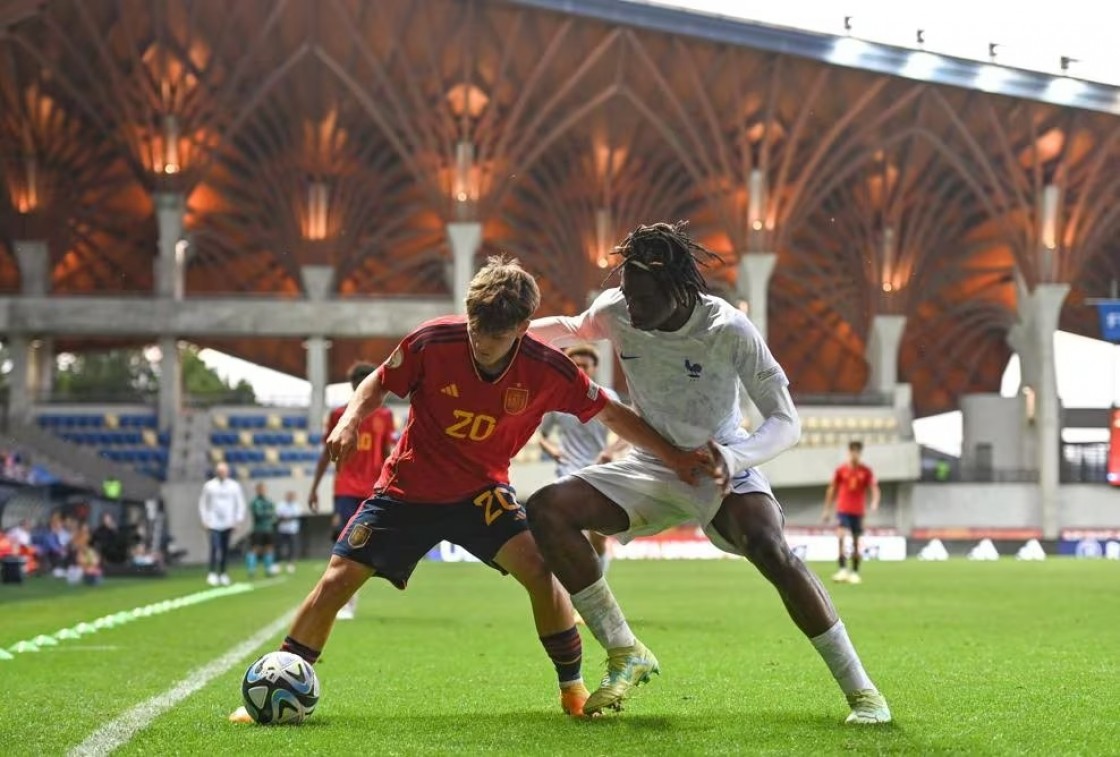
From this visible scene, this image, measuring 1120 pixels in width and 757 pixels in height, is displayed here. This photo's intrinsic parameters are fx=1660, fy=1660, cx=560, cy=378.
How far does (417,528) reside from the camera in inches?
280

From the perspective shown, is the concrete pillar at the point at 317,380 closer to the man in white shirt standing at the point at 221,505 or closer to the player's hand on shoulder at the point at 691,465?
the man in white shirt standing at the point at 221,505

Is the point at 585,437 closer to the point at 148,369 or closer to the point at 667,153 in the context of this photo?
the point at 667,153

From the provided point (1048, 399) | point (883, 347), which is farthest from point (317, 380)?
point (1048, 399)

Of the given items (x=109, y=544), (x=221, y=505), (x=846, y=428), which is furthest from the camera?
(x=846, y=428)

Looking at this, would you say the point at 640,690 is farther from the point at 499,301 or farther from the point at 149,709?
the point at 499,301

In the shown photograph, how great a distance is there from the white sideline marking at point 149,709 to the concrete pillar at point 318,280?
4699 centimetres

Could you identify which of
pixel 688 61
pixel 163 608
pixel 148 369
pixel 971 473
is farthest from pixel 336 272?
pixel 148 369

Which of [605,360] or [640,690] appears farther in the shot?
[605,360]

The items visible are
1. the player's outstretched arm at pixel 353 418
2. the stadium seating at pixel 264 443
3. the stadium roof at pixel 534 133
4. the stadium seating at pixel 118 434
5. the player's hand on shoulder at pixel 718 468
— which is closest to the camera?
the player's outstretched arm at pixel 353 418

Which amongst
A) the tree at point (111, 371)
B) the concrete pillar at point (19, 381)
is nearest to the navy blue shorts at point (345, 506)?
the concrete pillar at point (19, 381)

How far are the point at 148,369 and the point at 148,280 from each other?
3699 cm

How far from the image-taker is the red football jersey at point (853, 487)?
2533 centimetres

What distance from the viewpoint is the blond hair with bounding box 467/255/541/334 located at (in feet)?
21.3

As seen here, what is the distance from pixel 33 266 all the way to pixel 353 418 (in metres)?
56.5
